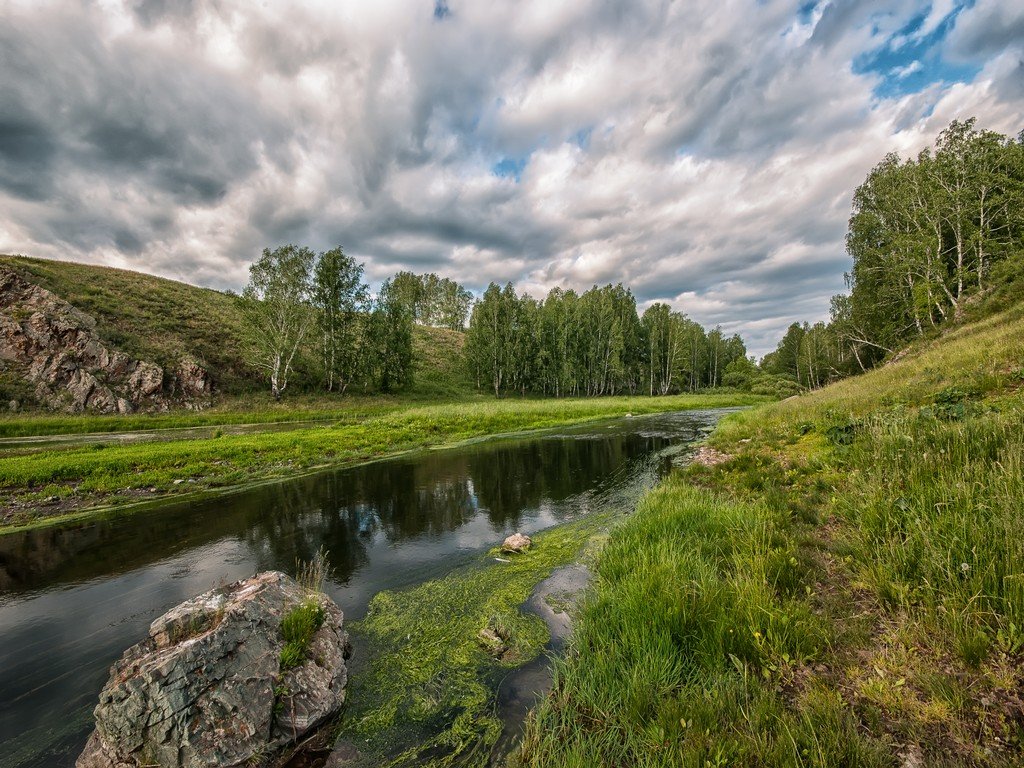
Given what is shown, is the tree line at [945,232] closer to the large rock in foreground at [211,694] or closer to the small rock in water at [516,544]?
the small rock in water at [516,544]

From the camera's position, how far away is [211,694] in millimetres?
4371

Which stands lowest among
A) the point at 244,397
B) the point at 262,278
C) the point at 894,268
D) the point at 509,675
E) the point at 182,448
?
the point at 509,675

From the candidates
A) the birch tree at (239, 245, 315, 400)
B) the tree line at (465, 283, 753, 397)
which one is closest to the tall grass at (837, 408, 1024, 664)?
the birch tree at (239, 245, 315, 400)

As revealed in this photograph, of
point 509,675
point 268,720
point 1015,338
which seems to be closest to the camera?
point 268,720

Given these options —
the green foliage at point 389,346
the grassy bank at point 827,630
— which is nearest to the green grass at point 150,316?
the green foliage at point 389,346

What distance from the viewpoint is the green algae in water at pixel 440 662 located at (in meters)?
4.65

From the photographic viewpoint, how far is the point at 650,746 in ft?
11.1

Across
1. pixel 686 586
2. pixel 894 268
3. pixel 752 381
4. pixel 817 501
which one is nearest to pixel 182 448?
pixel 686 586

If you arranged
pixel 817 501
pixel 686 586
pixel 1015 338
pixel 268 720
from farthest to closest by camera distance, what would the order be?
pixel 1015 338, pixel 817 501, pixel 686 586, pixel 268 720

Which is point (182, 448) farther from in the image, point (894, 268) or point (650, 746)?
point (894, 268)

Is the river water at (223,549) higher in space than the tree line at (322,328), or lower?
lower

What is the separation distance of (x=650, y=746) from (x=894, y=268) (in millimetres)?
50597

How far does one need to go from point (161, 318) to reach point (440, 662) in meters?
67.5

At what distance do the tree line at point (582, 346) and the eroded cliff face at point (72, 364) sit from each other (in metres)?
39.6
